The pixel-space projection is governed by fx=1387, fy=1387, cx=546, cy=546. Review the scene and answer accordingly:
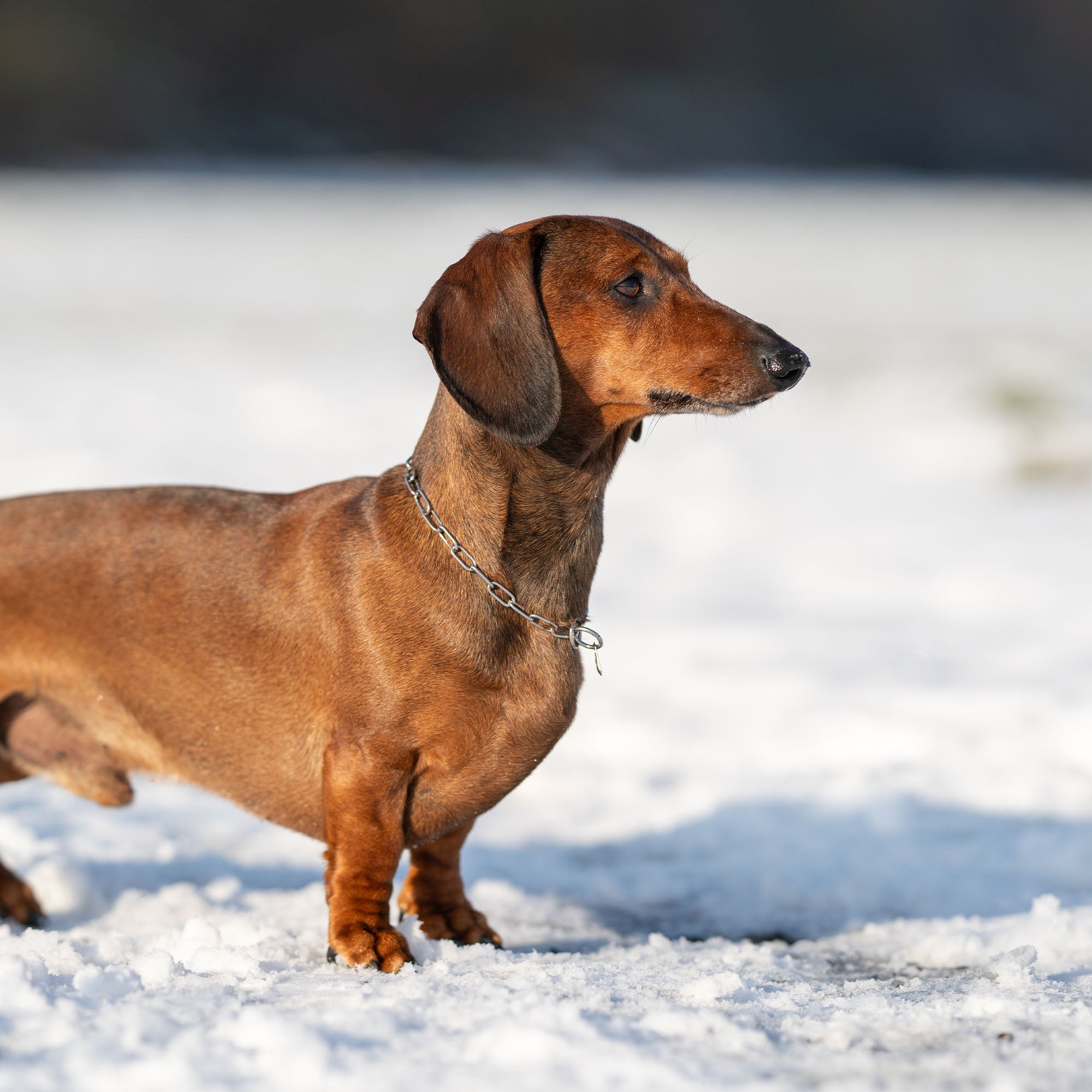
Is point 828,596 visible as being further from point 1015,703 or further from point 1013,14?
point 1013,14

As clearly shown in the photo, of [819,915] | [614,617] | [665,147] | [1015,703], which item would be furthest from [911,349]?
[665,147]

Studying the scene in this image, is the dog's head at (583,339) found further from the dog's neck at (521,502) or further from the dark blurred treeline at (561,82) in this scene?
the dark blurred treeline at (561,82)

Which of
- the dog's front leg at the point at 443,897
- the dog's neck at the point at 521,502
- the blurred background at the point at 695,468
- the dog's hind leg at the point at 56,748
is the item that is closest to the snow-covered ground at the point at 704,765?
the blurred background at the point at 695,468

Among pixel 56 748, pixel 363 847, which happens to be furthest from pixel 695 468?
pixel 363 847

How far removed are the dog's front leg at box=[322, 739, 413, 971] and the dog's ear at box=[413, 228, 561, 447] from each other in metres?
0.84

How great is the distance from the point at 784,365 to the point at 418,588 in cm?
98

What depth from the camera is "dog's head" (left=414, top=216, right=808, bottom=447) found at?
3.09 m

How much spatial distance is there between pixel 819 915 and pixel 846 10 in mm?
37481

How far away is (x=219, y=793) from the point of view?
11.9ft

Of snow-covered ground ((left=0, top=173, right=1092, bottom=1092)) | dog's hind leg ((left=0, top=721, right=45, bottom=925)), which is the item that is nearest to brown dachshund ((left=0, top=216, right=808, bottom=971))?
snow-covered ground ((left=0, top=173, right=1092, bottom=1092))

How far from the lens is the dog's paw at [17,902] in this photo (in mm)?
3801

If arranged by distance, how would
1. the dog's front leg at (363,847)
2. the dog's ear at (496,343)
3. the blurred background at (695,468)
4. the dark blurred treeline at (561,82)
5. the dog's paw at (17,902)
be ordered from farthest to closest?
the dark blurred treeline at (561,82) → the blurred background at (695,468) → the dog's paw at (17,902) → the dog's front leg at (363,847) → the dog's ear at (496,343)

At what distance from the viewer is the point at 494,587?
10.6 ft

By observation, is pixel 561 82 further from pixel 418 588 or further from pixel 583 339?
pixel 418 588
